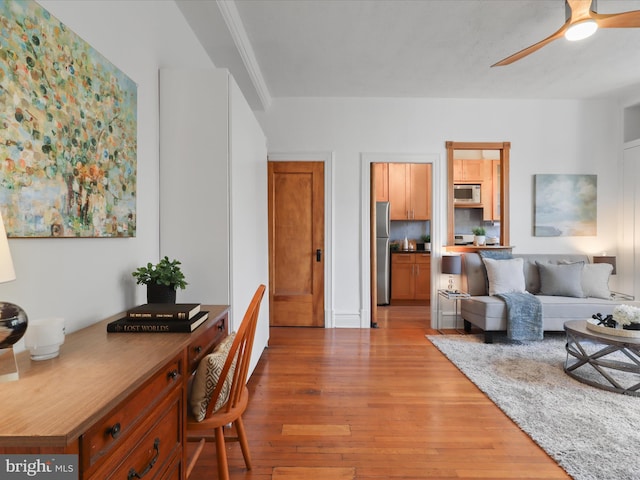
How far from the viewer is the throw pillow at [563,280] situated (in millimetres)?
4090

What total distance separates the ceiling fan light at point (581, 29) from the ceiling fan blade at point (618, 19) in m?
0.03

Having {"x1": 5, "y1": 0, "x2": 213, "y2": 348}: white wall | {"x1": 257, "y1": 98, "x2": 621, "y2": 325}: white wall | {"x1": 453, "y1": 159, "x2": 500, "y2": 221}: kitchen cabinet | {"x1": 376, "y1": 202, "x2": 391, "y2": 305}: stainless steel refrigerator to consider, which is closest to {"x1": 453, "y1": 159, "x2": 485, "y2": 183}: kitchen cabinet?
{"x1": 453, "y1": 159, "x2": 500, "y2": 221}: kitchen cabinet

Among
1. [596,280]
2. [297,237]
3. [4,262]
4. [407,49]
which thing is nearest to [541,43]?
[407,49]

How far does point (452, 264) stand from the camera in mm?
4285

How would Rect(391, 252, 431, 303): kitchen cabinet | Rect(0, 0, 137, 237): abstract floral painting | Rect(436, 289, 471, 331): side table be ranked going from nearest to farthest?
Rect(0, 0, 137, 237): abstract floral painting < Rect(436, 289, 471, 331): side table < Rect(391, 252, 431, 303): kitchen cabinet

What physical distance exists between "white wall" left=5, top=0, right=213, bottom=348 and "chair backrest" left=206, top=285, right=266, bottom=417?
0.69 meters

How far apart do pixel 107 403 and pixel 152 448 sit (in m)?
0.39

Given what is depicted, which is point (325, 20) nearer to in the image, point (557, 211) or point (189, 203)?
point (189, 203)

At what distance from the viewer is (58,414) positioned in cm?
76

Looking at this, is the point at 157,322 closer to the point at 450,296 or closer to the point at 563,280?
the point at 450,296

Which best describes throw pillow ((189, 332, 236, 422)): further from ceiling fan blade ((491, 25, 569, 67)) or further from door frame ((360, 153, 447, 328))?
door frame ((360, 153, 447, 328))

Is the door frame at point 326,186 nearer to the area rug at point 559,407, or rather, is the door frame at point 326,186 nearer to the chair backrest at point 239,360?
the area rug at point 559,407

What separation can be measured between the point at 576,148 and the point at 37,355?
577 centimetres

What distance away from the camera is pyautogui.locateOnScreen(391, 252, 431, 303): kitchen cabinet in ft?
20.2
